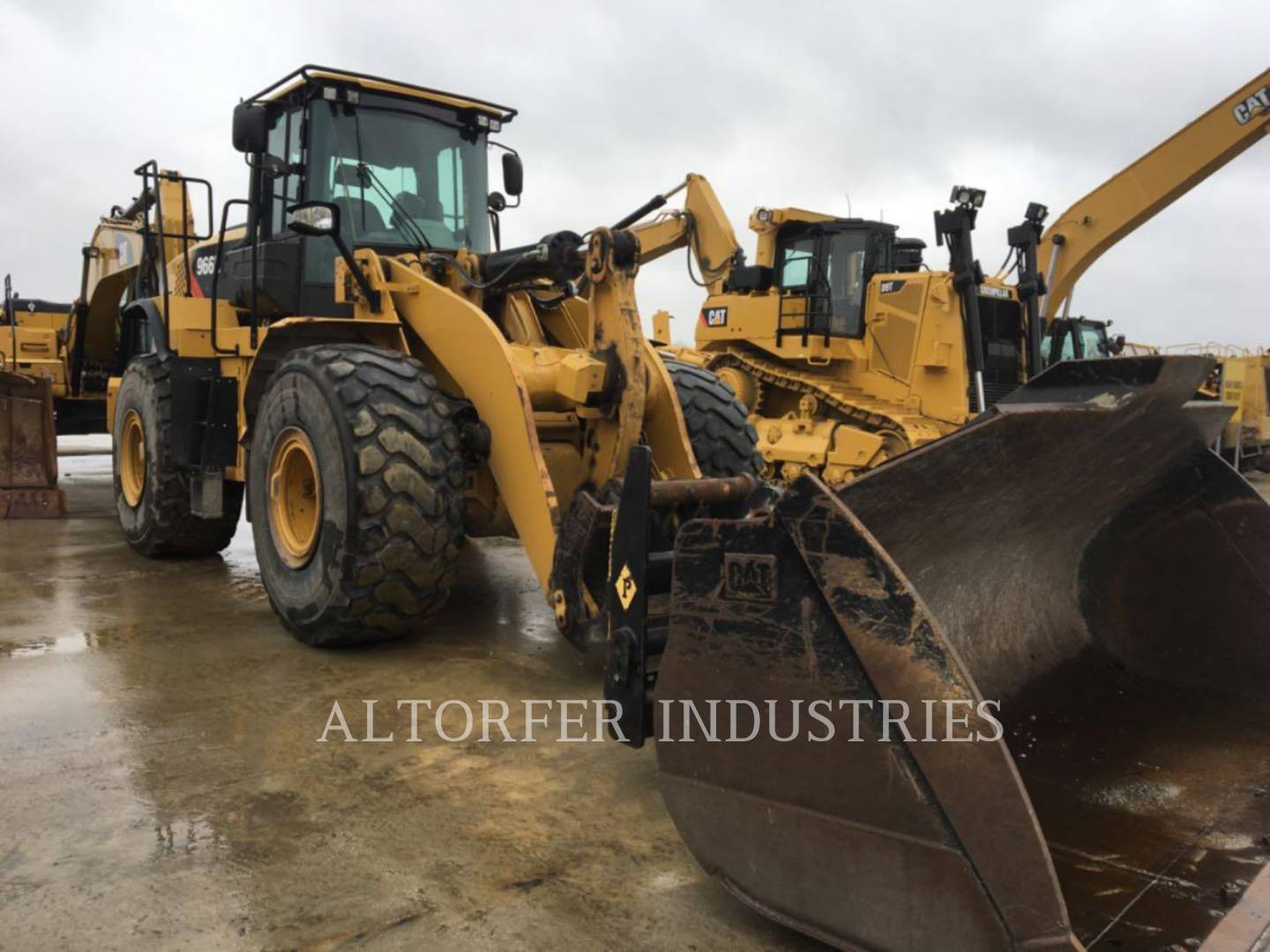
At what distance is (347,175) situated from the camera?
5387 millimetres

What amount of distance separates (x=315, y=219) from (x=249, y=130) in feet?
2.69

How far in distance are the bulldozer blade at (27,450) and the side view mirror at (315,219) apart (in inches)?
214

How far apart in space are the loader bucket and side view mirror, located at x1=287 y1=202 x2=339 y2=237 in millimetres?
2966

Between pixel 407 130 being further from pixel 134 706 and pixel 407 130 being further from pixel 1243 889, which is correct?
pixel 1243 889

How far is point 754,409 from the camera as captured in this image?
460 inches

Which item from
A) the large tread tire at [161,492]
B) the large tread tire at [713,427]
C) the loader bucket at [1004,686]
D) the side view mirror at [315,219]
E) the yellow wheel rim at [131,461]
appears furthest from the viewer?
the yellow wheel rim at [131,461]

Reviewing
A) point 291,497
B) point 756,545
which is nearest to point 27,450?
point 291,497

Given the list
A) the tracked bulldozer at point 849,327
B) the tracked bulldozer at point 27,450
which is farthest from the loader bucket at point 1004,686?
the tracked bulldozer at point 27,450

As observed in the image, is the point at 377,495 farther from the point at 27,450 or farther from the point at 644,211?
the point at 27,450

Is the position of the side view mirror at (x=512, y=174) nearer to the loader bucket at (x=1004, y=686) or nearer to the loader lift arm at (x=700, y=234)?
the loader bucket at (x=1004, y=686)

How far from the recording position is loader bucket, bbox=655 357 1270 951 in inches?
77.9

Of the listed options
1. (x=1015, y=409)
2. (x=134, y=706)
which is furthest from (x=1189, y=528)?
(x=134, y=706)

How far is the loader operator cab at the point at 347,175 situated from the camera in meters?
5.35

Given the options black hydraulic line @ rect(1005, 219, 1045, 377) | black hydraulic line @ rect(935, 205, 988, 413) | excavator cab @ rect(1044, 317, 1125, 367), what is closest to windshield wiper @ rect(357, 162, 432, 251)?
black hydraulic line @ rect(935, 205, 988, 413)
